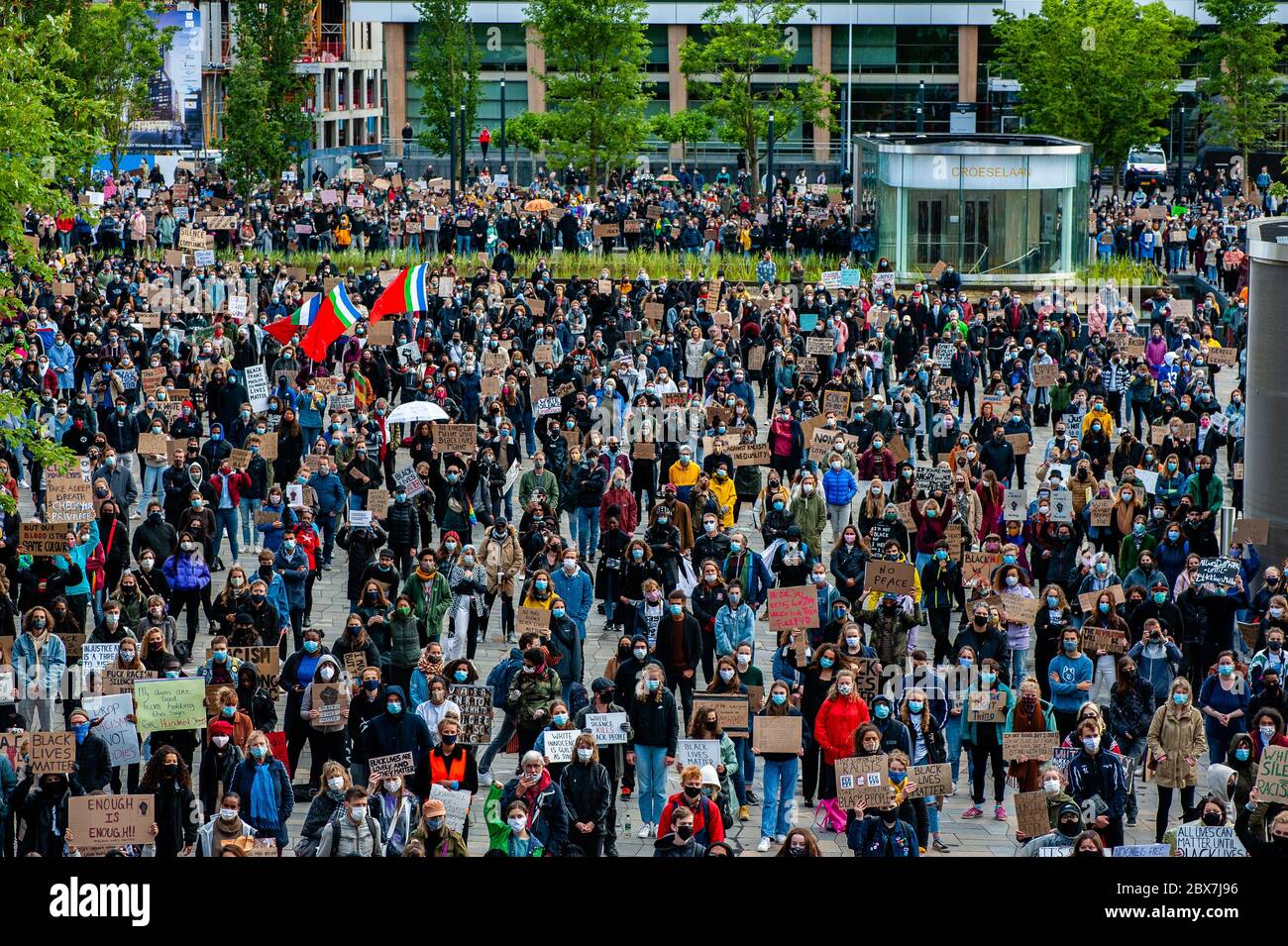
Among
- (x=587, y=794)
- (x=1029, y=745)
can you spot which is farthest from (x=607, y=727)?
(x=1029, y=745)

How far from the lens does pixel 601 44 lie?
57594 millimetres

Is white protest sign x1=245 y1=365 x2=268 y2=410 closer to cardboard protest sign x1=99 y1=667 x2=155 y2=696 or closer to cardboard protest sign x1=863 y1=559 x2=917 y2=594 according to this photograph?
cardboard protest sign x1=863 y1=559 x2=917 y2=594

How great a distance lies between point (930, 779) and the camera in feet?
43.9

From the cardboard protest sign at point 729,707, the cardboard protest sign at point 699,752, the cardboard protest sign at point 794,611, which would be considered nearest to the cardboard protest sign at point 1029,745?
the cardboard protest sign at point 729,707

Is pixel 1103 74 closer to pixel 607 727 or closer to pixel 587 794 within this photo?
pixel 607 727

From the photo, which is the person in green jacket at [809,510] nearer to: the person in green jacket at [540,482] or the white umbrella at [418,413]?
the person in green jacket at [540,482]

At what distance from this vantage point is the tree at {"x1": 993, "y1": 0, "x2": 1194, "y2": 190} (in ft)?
204

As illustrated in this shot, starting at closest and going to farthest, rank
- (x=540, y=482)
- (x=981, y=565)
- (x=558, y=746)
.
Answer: (x=558, y=746) < (x=981, y=565) < (x=540, y=482)

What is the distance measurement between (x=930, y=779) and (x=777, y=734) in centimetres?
113

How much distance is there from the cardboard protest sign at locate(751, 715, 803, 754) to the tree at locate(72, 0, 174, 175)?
4216 centimetres

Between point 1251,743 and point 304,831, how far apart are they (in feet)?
19.5

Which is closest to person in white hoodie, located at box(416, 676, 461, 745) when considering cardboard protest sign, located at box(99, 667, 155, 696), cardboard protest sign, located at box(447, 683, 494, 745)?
cardboard protest sign, located at box(447, 683, 494, 745)
